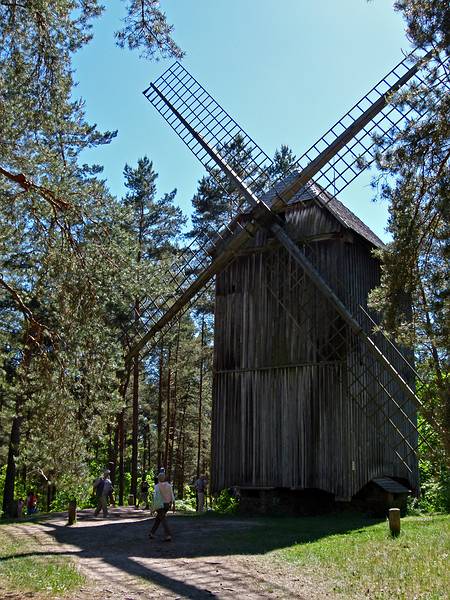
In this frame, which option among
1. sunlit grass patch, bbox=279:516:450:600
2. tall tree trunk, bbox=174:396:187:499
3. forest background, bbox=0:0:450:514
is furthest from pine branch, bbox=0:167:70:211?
tall tree trunk, bbox=174:396:187:499

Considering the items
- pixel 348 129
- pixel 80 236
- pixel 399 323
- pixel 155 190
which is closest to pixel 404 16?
pixel 399 323

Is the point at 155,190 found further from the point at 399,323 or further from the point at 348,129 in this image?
the point at 399,323

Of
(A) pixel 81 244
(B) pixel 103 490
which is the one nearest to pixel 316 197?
(A) pixel 81 244

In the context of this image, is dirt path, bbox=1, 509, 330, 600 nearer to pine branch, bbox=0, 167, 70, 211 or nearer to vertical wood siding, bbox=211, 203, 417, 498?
vertical wood siding, bbox=211, 203, 417, 498

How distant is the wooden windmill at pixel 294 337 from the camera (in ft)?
60.4

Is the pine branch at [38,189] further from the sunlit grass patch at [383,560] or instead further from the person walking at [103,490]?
the person walking at [103,490]

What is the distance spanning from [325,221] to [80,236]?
9.40 m

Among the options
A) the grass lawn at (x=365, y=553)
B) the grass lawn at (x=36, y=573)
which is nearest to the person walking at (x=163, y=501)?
the grass lawn at (x=365, y=553)

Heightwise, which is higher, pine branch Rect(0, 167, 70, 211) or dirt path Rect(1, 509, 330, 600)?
pine branch Rect(0, 167, 70, 211)

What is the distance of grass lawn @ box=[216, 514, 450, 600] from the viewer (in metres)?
9.39

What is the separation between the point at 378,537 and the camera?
1337cm

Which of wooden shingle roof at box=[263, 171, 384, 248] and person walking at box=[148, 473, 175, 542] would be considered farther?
wooden shingle roof at box=[263, 171, 384, 248]

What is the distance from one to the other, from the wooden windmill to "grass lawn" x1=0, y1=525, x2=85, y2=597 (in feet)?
25.8

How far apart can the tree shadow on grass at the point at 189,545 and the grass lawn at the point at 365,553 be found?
70 mm
